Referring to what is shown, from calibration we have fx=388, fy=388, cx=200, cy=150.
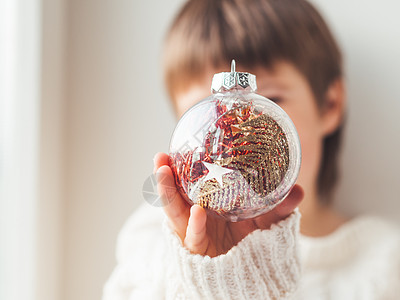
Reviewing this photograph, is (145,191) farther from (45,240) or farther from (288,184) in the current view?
(45,240)

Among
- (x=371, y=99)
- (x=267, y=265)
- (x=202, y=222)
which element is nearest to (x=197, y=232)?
(x=202, y=222)

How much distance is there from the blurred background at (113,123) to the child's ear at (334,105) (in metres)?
0.09

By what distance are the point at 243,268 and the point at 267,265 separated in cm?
4

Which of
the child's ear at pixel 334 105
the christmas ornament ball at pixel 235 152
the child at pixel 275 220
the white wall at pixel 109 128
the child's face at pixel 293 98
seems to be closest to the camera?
the christmas ornament ball at pixel 235 152

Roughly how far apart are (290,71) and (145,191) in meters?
0.39

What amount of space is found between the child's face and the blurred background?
0.67ft

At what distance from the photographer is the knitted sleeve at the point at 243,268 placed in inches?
17.0

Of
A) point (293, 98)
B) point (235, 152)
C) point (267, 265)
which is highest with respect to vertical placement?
point (293, 98)

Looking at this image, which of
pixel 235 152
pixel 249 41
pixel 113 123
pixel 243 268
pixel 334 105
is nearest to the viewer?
pixel 235 152

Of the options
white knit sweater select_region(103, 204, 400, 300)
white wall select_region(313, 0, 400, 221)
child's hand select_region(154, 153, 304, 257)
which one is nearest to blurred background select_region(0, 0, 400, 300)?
white wall select_region(313, 0, 400, 221)

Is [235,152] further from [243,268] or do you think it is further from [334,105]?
[334,105]

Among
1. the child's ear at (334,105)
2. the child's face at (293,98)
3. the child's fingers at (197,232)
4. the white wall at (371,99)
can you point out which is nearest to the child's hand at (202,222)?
the child's fingers at (197,232)

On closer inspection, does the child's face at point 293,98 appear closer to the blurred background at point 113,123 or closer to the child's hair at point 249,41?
the child's hair at point 249,41

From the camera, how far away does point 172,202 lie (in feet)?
1.34
